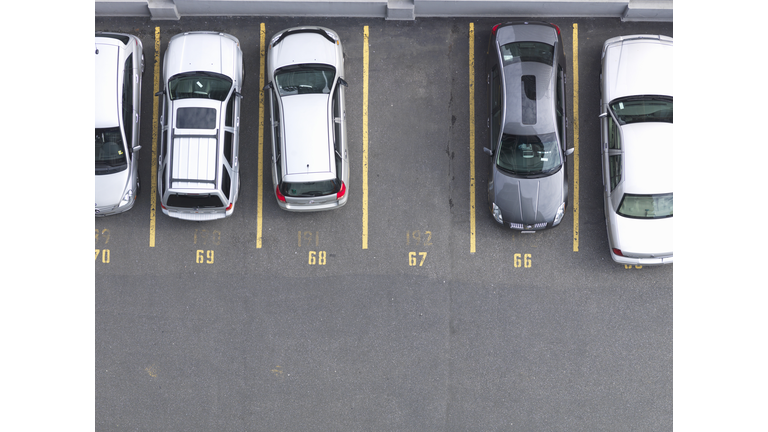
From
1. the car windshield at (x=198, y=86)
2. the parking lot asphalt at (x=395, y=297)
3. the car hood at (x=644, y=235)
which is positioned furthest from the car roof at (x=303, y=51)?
the car hood at (x=644, y=235)

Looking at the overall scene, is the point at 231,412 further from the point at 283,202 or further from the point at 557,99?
the point at 557,99

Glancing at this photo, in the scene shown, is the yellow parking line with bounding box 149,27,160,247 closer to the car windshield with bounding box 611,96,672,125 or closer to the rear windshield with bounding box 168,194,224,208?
the rear windshield with bounding box 168,194,224,208

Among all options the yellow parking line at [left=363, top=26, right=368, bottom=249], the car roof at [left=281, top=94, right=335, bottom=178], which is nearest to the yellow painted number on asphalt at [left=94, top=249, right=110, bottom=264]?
the car roof at [left=281, top=94, right=335, bottom=178]

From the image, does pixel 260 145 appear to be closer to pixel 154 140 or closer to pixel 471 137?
pixel 154 140

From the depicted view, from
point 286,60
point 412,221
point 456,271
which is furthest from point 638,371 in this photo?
point 286,60

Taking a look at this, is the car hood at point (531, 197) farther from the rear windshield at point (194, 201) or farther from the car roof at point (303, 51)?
the rear windshield at point (194, 201)
